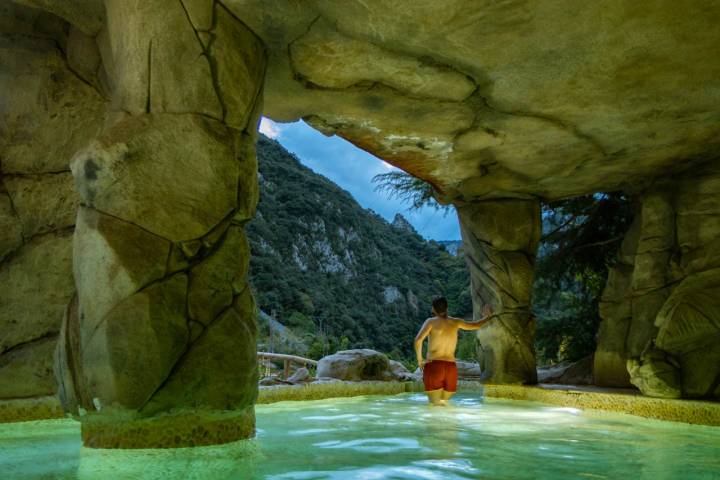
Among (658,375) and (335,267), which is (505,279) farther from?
(335,267)

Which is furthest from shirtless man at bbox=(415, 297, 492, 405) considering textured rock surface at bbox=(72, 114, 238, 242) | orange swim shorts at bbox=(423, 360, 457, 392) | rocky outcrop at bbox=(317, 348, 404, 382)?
textured rock surface at bbox=(72, 114, 238, 242)

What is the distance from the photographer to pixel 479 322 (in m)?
7.86

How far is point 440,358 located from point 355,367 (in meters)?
2.30

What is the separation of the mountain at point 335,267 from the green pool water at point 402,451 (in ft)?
71.7

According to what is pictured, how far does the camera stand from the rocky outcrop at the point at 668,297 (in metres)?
6.25

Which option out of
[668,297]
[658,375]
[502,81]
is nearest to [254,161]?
[502,81]

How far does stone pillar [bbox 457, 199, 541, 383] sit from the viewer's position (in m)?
8.55

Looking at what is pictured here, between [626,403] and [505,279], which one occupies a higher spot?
[505,279]

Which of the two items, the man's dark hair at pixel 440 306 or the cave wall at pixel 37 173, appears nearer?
the cave wall at pixel 37 173

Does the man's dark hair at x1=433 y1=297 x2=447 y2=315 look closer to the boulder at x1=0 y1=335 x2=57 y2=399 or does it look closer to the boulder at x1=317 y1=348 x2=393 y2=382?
the boulder at x1=317 y1=348 x2=393 y2=382

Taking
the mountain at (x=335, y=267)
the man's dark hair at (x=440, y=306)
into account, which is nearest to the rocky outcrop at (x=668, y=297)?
the man's dark hair at (x=440, y=306)

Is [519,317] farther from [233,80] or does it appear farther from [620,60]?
[233,80]

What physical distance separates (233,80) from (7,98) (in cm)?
269

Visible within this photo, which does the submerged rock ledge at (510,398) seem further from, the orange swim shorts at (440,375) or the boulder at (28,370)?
the orange swim shorts at (440,375)
